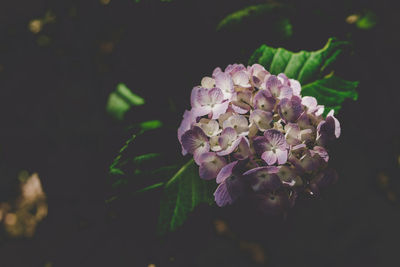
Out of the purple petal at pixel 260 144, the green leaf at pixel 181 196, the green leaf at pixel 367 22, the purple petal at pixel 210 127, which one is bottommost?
the green leaf at pixel 367 22

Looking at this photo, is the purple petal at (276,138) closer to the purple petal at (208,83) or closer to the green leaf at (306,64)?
the purple petal at (208,83)

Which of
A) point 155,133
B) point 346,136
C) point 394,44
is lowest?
point 346,136

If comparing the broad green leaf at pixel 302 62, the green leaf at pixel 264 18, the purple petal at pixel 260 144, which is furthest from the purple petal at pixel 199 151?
the green leaf at pixel 264 18

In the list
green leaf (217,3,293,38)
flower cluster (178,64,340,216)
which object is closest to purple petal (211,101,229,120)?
flower cluster (178,64,340,216)

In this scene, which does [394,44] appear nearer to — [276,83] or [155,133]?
[276,83]

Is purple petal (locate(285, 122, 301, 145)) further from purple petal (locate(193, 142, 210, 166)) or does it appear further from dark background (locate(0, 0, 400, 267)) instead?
dark background (locate(0, 0, 400, 267))

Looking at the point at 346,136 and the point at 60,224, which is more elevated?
the point at 60,224

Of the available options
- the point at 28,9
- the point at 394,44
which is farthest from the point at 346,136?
the point at 28,9
